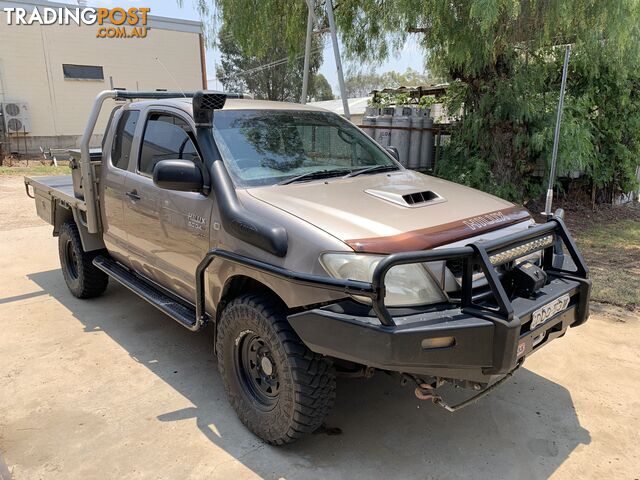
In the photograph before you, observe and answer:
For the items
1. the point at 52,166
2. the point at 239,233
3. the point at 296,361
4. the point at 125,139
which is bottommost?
the point at 52,166

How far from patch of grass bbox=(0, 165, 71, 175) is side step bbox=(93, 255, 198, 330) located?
12.9 m

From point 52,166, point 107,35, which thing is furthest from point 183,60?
point 52,166

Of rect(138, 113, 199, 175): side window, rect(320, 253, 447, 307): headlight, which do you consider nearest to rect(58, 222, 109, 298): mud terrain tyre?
rect(138, 113, 199, 175): side window

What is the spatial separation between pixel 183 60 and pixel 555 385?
79.0ft

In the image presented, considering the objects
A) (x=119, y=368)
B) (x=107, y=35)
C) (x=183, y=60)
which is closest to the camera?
(x=119, y=368)

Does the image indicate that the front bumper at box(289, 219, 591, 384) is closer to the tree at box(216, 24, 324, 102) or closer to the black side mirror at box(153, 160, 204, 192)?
the black side mirror at box(153, 160, 204, 192)

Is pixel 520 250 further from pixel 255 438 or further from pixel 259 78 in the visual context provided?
pixel 259 78

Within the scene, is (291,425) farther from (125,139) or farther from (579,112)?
(579,112)

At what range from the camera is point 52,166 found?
18.3 m

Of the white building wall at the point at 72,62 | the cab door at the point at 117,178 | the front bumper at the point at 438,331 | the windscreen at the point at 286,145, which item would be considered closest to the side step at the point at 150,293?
the cab door at the point at 117,178

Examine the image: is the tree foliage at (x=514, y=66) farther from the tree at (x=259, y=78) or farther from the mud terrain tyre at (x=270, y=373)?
the tree at (x=259, y=78)

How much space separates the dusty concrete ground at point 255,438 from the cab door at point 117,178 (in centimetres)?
82

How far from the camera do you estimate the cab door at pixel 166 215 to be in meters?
3.39

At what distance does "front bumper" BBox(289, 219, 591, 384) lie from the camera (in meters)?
2.33
